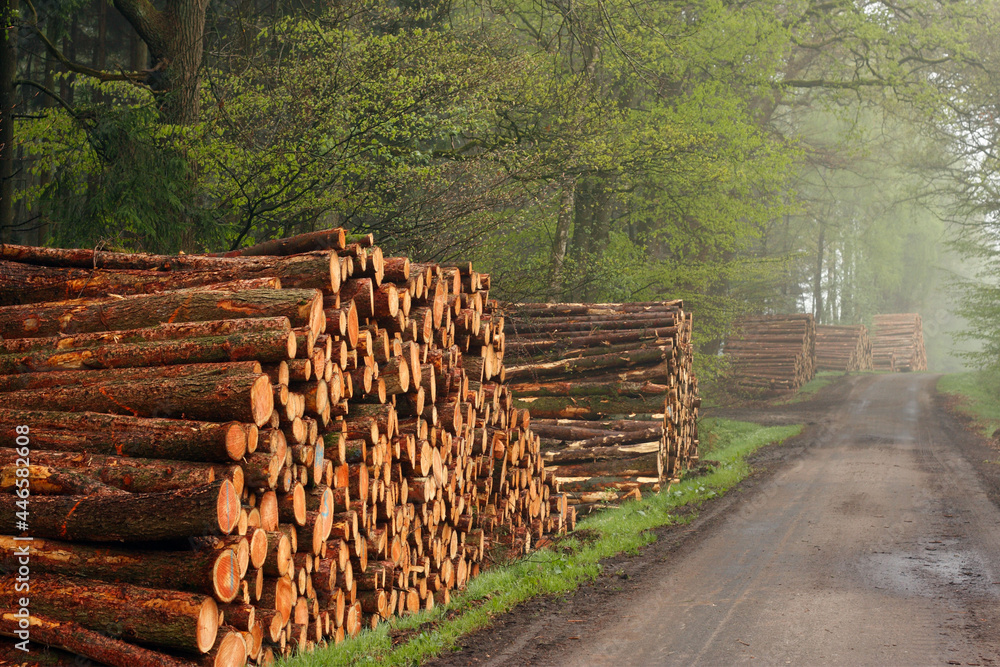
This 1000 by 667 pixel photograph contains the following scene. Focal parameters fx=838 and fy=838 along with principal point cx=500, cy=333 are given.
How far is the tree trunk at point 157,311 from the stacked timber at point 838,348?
35879mm

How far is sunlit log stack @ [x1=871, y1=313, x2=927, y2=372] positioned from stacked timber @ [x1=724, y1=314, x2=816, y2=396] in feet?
50.7

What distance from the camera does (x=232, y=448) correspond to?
4.85 m

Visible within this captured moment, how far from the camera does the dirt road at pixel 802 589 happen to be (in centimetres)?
579

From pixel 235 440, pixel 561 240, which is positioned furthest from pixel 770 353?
pixel 235 440

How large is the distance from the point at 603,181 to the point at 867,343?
27.5 meters

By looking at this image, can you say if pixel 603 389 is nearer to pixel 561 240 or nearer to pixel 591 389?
pixel 591 389

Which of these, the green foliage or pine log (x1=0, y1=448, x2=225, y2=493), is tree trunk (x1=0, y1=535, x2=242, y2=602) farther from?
the green foliage

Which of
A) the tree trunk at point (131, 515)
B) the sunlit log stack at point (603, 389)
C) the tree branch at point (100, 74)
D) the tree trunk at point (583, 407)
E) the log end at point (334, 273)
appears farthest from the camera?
the tree trunk at point (583, 407)

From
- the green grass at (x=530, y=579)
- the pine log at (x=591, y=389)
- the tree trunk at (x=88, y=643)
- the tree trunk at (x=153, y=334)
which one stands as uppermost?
the tree trunk at (x=153, y=334)

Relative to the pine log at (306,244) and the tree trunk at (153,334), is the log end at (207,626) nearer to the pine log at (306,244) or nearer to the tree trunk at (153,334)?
the tree trunk at (153,334)

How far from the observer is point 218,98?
39.4ft

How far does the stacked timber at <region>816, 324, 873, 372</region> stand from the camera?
38438mm

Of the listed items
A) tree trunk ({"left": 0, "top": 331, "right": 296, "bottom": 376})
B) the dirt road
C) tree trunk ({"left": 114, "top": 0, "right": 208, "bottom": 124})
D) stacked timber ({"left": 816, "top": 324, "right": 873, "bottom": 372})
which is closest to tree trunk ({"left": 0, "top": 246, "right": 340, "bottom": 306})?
tree trunk ({"left": 0, "top": 331, "right": 296, "bottom": 376})

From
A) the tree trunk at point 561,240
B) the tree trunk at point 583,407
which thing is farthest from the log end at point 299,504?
the tree trunk at point 561,240
